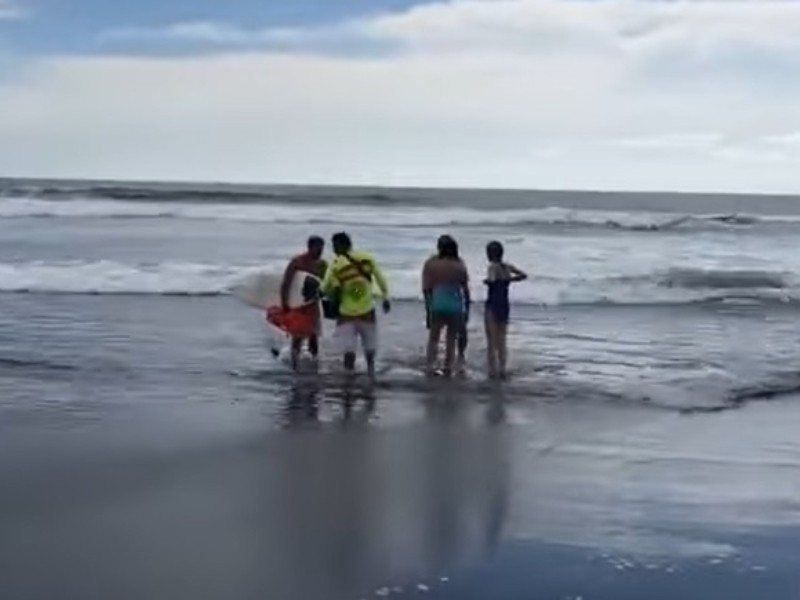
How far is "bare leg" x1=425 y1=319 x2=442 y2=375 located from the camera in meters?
15.8

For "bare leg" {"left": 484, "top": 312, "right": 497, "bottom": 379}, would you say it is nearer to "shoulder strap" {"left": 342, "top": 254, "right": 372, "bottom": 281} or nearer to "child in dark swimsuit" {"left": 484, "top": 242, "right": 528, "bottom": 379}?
"child in dark swimsuit" {"left": 484, "top": 242, "right": 528, "bottom": 379}

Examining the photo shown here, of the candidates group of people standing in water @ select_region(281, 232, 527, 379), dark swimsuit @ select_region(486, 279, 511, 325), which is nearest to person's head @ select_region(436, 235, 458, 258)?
group of people standing in water @ select_region(281, 232, 527, 379)

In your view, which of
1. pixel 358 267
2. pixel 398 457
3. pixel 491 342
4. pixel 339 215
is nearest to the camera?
pixel 398 457

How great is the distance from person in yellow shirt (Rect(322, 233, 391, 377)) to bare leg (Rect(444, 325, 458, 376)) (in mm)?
900

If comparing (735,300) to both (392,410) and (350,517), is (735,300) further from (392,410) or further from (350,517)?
(350,517)

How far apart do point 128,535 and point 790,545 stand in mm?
3920

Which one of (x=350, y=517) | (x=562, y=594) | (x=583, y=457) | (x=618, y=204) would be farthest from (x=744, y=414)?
(x=618, y=204)

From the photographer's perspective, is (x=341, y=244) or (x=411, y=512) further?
(x=341, y=244)

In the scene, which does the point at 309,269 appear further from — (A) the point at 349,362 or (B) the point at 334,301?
(A) the point at 349,362

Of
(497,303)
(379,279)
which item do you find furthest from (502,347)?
(379,279)

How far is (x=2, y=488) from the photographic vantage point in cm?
988

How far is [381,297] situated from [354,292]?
37cm

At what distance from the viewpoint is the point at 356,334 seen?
15.3 m

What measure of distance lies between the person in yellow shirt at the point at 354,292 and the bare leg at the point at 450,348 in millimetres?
900
